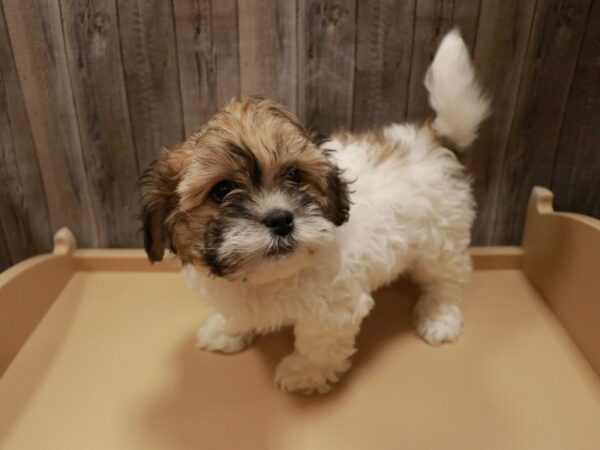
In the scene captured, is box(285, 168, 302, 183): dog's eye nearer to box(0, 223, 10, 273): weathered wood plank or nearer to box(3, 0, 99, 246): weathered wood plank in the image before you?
box(3, 0, 99, 246): weathered wood plank

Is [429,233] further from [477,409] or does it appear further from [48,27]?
[48,27]

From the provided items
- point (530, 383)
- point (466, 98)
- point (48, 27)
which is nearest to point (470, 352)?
point (530, 383)

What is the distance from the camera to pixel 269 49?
174 cm

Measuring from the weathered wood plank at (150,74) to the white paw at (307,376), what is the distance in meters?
0.84

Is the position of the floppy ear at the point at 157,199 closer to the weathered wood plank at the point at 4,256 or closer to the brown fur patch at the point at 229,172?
the brown fur patch at the point at 229,172

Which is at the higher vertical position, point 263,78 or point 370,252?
point 263,78

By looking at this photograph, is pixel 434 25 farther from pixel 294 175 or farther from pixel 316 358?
pixel 316 358

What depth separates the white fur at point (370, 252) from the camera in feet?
4.59

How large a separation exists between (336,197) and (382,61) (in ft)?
2.19

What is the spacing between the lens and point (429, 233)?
159 cm

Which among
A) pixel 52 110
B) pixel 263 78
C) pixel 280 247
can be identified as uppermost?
pixel 263 78

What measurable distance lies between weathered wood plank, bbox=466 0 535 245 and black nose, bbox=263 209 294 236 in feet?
3.26

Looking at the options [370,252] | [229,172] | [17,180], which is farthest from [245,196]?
[17,180]

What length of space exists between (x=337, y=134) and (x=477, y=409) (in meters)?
0.88
